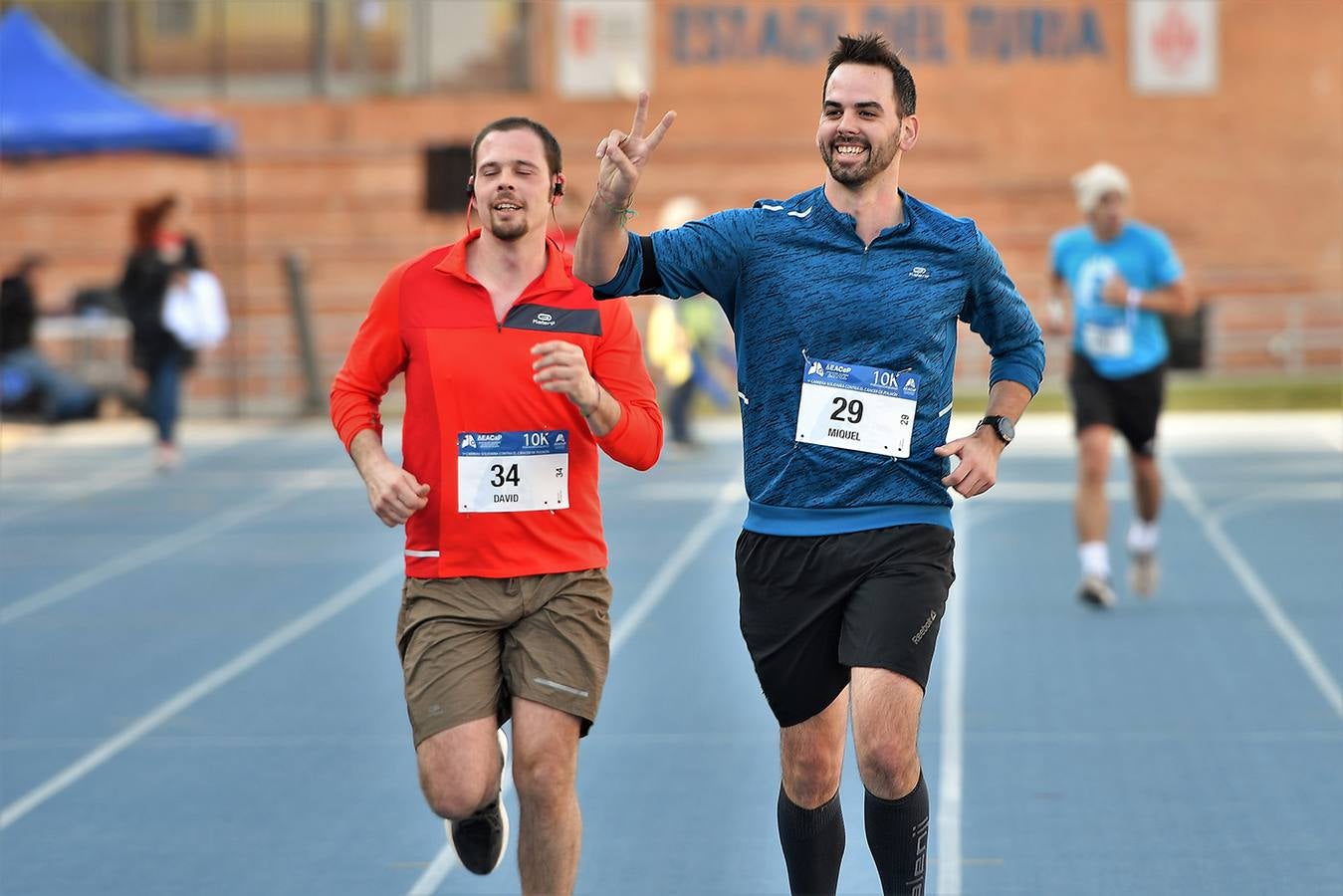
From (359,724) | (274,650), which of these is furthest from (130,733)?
(274,650)

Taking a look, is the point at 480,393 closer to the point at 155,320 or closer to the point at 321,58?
the point at 155,320

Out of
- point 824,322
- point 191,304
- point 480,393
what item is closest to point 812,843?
point 824,322

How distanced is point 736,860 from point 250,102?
2838 cm

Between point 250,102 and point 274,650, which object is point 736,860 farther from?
point 250,102

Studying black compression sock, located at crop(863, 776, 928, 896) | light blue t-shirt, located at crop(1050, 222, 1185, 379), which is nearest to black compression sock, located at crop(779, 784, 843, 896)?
black compression sock, located at crop(863, 776, 928, 896)

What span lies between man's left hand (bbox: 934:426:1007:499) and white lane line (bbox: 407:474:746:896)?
2165 millimetres

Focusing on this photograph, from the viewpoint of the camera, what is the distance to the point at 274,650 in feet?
33.9

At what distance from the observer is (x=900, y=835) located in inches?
193

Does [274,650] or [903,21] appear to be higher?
[903,21]

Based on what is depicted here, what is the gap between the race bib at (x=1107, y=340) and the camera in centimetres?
1088

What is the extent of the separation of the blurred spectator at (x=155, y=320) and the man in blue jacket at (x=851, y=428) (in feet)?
46.2

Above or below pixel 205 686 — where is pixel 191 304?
above

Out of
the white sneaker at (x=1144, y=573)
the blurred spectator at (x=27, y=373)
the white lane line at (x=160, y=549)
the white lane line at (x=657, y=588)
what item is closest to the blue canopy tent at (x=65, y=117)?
the blurred spectator at (x=27, y=373)

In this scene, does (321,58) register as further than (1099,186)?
Yes
